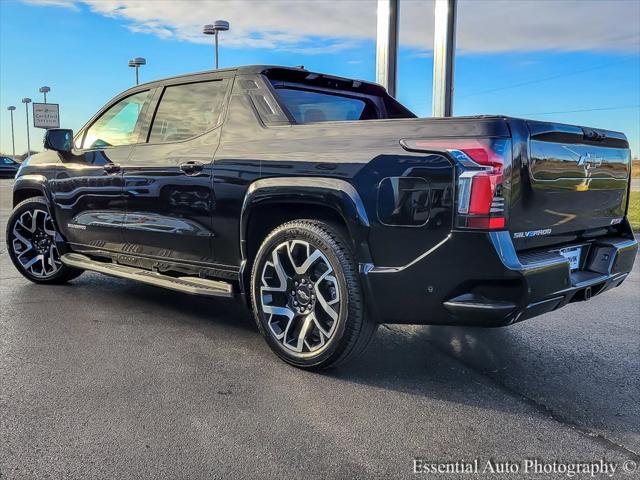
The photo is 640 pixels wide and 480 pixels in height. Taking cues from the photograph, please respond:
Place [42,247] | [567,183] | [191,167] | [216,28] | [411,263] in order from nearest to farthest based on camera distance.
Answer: [411,263] < [567,183] < [191,167] < [42,247] < [216,28]

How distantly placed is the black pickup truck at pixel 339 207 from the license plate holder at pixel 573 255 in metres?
0.02

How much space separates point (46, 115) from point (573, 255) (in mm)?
44271

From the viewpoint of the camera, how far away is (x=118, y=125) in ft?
16.4

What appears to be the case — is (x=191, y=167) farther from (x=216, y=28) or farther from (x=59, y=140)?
(x=216, y=28)

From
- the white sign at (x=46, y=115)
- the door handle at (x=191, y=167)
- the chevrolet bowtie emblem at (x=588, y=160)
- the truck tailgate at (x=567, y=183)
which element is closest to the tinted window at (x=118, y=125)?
the door handle at (x=191, y=167)

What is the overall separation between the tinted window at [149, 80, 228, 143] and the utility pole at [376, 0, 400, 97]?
8181 mm

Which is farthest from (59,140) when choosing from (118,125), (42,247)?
(42,247)

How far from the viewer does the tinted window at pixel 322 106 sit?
159 inches

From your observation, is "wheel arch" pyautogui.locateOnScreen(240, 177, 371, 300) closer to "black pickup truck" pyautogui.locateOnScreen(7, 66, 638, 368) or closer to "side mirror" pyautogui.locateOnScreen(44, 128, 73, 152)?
"black pickup truck" pyautogui.locateOnScreen(7, 66, 638, 368)

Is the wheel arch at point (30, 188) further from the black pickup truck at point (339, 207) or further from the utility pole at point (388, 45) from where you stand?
the utility pole at point (388, 45)

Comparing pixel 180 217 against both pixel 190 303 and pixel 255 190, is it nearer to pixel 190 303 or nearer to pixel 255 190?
pixel 255 190

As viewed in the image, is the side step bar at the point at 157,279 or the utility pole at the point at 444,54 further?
the utility pole at the point at 444,54

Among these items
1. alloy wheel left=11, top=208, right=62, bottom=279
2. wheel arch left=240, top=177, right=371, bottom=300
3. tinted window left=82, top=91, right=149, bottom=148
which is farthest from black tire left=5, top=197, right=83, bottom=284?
wheel arch left=240, top=177, right=371, bottom=300

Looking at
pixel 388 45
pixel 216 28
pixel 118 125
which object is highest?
pixel 216 28
